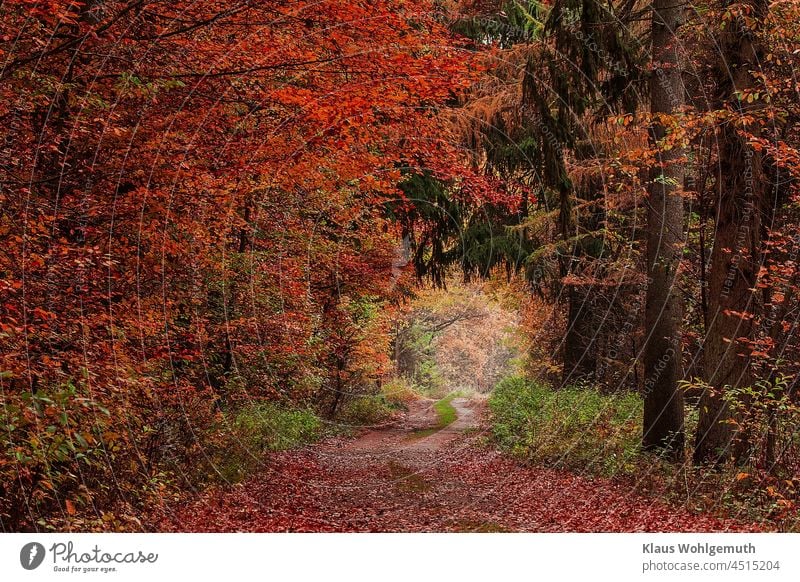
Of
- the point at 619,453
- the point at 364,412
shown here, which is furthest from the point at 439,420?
the point at 619,453

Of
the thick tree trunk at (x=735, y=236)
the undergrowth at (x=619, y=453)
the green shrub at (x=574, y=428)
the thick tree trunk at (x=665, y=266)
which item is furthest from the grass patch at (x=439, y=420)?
the thick tree trunk at (x=735, y=236)

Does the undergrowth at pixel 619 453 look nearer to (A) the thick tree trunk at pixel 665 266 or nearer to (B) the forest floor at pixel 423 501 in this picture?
(B) the forest floor at pixel 423 501

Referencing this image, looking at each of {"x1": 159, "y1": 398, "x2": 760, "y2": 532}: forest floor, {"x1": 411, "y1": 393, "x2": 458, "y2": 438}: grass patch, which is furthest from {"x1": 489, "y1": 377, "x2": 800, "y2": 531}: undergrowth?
{"x1": 411, "y1": 393, "x2": 458, "y2": 438}: grass patch

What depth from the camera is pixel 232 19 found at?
35.5 feet

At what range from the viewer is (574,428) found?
16.5m

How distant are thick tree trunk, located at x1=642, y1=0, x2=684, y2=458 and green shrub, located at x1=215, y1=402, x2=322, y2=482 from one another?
24.5 feet

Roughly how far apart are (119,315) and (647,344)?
9141 millimetres

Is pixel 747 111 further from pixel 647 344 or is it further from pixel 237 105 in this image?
pixel 237 105

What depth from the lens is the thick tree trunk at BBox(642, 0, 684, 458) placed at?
13344 mm

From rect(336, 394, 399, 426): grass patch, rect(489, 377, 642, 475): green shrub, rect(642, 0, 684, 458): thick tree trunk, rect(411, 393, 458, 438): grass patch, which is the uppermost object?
rect(642, 0, 684, 458): thick tree trunk

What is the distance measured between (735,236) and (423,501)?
6612 mm

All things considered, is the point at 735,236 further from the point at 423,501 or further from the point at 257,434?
the point at 257,434

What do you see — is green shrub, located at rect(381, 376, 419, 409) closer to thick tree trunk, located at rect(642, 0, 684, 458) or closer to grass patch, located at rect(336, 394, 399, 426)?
grass patch, located at rect(336, 394, 399, 426)

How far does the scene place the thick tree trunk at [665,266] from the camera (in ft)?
43.8
